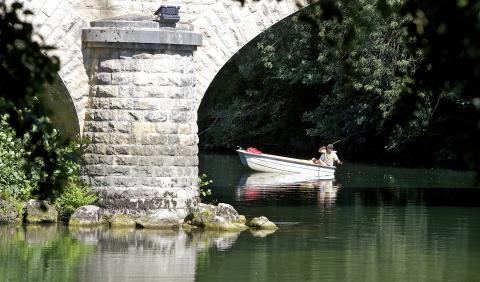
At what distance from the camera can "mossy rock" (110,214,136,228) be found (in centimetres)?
1466

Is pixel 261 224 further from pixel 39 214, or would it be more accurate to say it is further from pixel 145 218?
pixel 39 214

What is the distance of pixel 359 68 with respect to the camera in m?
26.9

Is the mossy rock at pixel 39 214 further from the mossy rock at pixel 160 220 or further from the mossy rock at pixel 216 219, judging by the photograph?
the mossy rock at pixel 216 219

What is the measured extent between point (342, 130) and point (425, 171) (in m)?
3.02

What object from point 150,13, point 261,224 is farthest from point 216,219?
point 150,13

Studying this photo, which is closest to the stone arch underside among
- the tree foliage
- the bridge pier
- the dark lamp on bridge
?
the bridge pier

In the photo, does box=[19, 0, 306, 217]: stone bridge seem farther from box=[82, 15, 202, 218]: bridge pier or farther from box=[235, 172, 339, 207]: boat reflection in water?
box=[235, 172, 339, 207]: boat reflection in water

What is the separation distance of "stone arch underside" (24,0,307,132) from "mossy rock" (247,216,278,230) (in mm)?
1596

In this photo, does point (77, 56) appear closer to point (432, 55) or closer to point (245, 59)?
point (432, 55)

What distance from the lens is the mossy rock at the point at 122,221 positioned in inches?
577

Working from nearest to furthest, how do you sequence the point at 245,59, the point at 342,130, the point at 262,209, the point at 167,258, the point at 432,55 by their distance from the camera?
the point at 432,55, the point at 167,258, the point at 262,209, the point at 342,130, the point at 245,59

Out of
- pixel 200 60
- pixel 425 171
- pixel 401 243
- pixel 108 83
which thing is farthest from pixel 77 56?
pixel 425 171

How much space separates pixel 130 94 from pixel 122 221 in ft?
4.78

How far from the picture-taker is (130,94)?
1459cm
